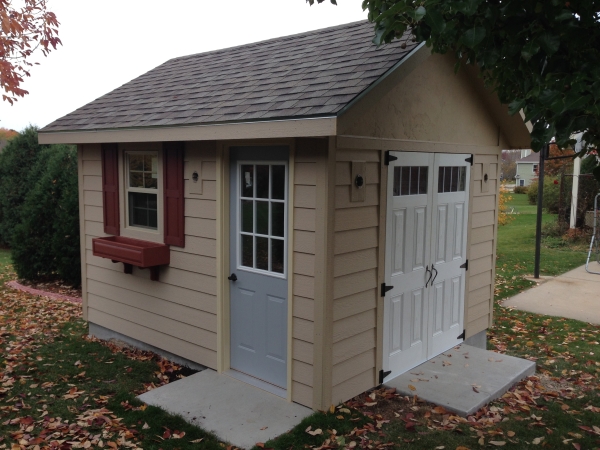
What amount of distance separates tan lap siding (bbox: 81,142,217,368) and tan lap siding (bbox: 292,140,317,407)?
111 centimetres

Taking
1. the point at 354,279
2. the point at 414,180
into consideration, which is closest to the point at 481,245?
the point at 414,180

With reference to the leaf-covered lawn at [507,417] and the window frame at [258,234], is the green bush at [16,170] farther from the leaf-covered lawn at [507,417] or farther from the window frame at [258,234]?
the leaf-covered lawn at [507,417]

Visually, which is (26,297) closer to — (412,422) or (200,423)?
(200,423)

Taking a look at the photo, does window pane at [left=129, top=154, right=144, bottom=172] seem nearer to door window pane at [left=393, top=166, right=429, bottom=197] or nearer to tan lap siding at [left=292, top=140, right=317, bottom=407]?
tan lap siding at [left=292, top=140, right=317, bottom=407]

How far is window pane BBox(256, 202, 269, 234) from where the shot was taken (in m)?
5.11

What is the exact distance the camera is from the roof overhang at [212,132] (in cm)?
415

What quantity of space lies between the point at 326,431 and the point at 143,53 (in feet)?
80.9

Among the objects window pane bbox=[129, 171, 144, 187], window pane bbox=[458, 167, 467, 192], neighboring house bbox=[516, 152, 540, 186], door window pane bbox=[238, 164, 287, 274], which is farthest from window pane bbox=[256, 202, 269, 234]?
neighboring house bbox=[516, 152, 540, 186]

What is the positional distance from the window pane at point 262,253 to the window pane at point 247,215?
0.16 m

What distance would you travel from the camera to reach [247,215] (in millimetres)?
5293

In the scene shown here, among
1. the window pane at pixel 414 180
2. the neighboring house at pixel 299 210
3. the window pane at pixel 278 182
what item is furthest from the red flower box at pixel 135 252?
the window pane at pixel 414 180

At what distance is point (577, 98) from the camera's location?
2783 mm

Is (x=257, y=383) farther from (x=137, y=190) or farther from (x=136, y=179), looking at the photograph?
(x=136, y=179)

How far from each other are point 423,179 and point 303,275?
6.00 ft
